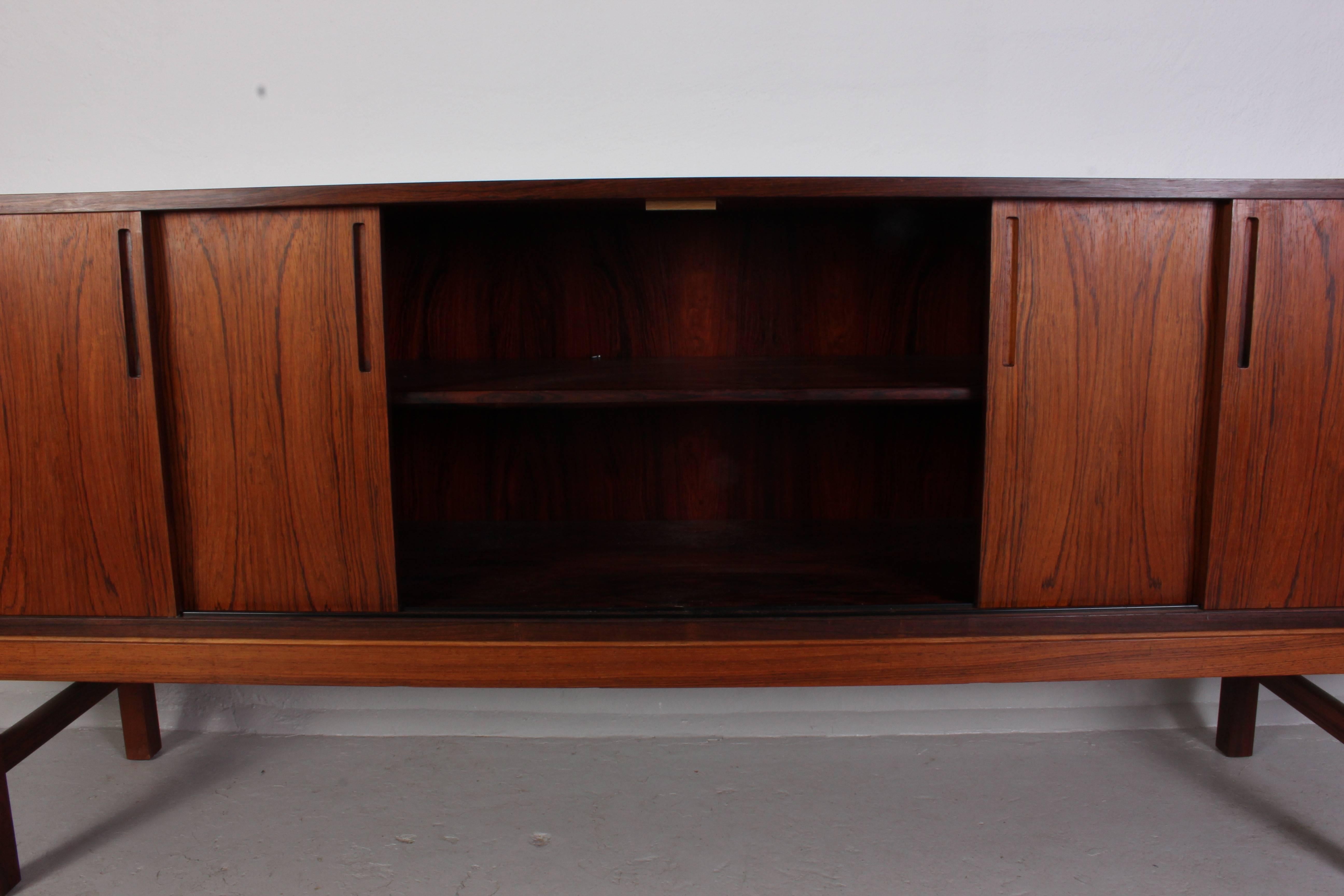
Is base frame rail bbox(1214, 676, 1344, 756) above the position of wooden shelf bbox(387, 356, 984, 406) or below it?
below

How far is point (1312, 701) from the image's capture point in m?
1.60

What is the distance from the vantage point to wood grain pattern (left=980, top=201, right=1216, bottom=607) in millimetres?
1266

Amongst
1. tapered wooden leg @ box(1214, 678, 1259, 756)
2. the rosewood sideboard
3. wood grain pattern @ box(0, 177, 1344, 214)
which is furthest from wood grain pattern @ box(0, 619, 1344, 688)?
wood grain pattern @ box(0, 177, 1344, 214)

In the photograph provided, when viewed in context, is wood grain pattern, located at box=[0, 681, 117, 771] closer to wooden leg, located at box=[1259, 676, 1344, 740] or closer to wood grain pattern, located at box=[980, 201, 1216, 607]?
wood grain pattern, located at box=[980, 201, 1216, 607]

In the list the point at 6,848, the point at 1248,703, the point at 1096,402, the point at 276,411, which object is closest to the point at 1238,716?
the point at 1248,703

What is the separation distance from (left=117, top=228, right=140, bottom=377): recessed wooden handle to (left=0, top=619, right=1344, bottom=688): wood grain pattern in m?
0.46

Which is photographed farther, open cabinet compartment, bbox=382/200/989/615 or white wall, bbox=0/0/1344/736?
white wall, bbox=0/0/1344/736

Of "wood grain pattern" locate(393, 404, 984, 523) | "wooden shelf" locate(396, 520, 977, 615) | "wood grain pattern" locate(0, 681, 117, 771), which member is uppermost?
"wood grain pattern" locate(393, 404, 984, 523)

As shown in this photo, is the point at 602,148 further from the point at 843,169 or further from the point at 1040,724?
the point at 1040,724

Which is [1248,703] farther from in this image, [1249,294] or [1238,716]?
[1249,294]

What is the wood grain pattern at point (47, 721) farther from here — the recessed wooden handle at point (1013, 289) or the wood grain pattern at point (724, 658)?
the recessed wooden handle at point (1013, 289)

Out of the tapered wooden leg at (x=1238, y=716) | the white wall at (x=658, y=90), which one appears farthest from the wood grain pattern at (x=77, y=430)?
the tapered wooden leg at (x=1238, y=716)

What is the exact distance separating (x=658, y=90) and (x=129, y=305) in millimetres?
1231

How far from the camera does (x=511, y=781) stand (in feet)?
5.94
